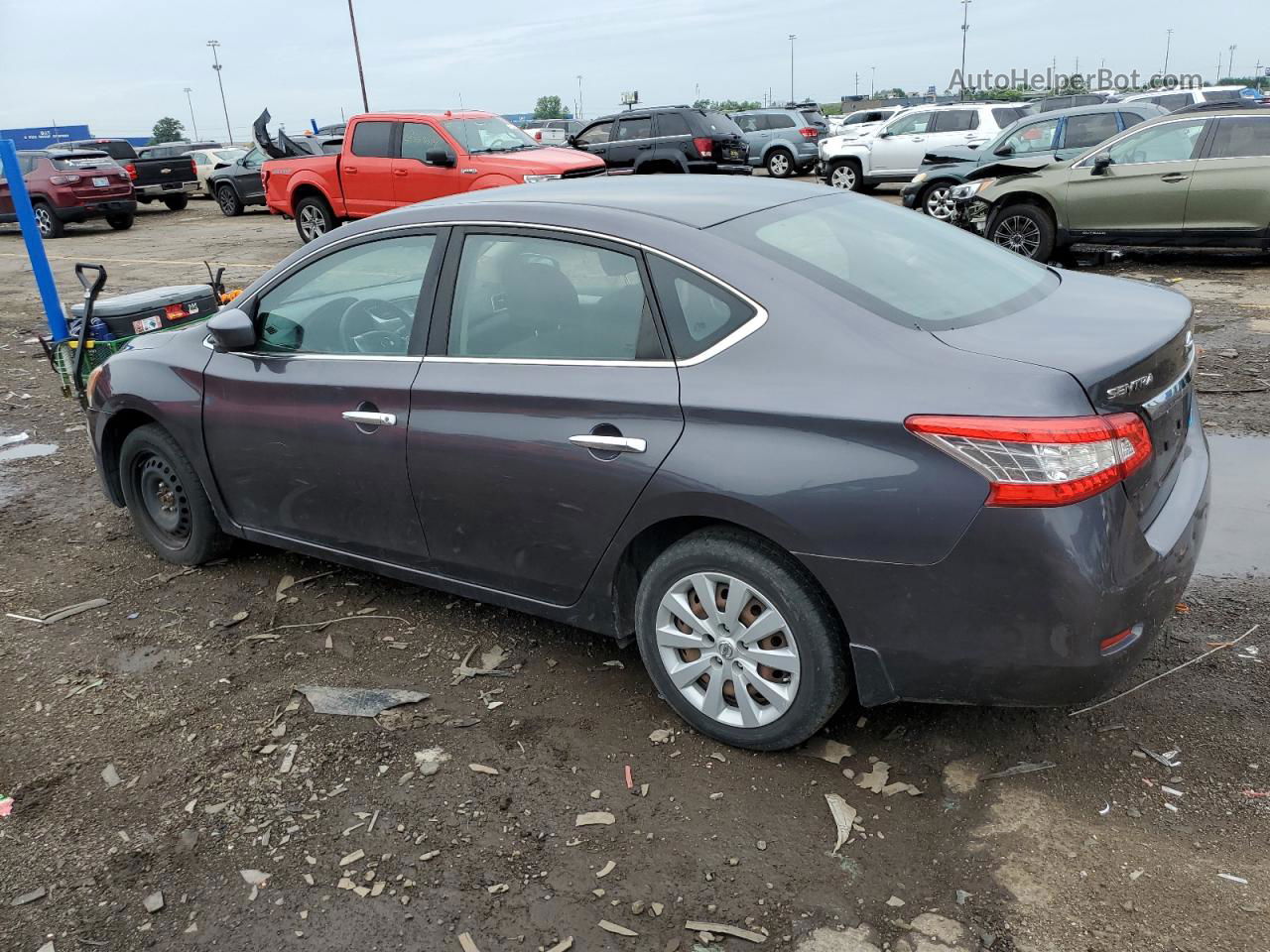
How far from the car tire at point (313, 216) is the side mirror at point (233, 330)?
1266cm

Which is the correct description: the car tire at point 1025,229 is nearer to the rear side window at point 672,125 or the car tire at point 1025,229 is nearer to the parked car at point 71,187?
the rear side window at point 672,125

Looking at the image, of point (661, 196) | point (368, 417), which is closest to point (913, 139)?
point (661, 196)

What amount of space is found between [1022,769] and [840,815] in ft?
1.96

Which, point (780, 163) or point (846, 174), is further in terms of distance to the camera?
point (780, 163)

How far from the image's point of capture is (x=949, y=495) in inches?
102

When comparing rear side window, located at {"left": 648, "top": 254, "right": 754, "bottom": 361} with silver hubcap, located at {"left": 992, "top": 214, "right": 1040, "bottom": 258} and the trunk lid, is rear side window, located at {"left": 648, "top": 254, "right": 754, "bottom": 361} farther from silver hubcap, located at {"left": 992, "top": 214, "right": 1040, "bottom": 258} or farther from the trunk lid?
silver hubcap, located at {"left": 992, "top": 214, "right": 1040, "bottom": 258}

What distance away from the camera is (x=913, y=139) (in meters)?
19.7

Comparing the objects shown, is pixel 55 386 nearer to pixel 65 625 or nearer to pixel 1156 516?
pixel 65 625

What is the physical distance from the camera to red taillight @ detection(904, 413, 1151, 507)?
2.51m

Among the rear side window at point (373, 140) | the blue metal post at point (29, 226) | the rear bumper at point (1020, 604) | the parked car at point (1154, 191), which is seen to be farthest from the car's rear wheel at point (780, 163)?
the rear bumper at point (1020, 604)

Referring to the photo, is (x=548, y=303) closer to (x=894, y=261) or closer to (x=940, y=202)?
(x=894, y=261)

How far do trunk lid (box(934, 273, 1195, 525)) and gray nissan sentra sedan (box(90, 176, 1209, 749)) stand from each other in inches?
0.5

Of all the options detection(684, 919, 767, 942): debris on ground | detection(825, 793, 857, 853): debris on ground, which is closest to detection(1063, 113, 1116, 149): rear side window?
detection(825, 793, 857, 853): debris on ground

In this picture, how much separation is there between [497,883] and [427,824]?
0.35 metres
